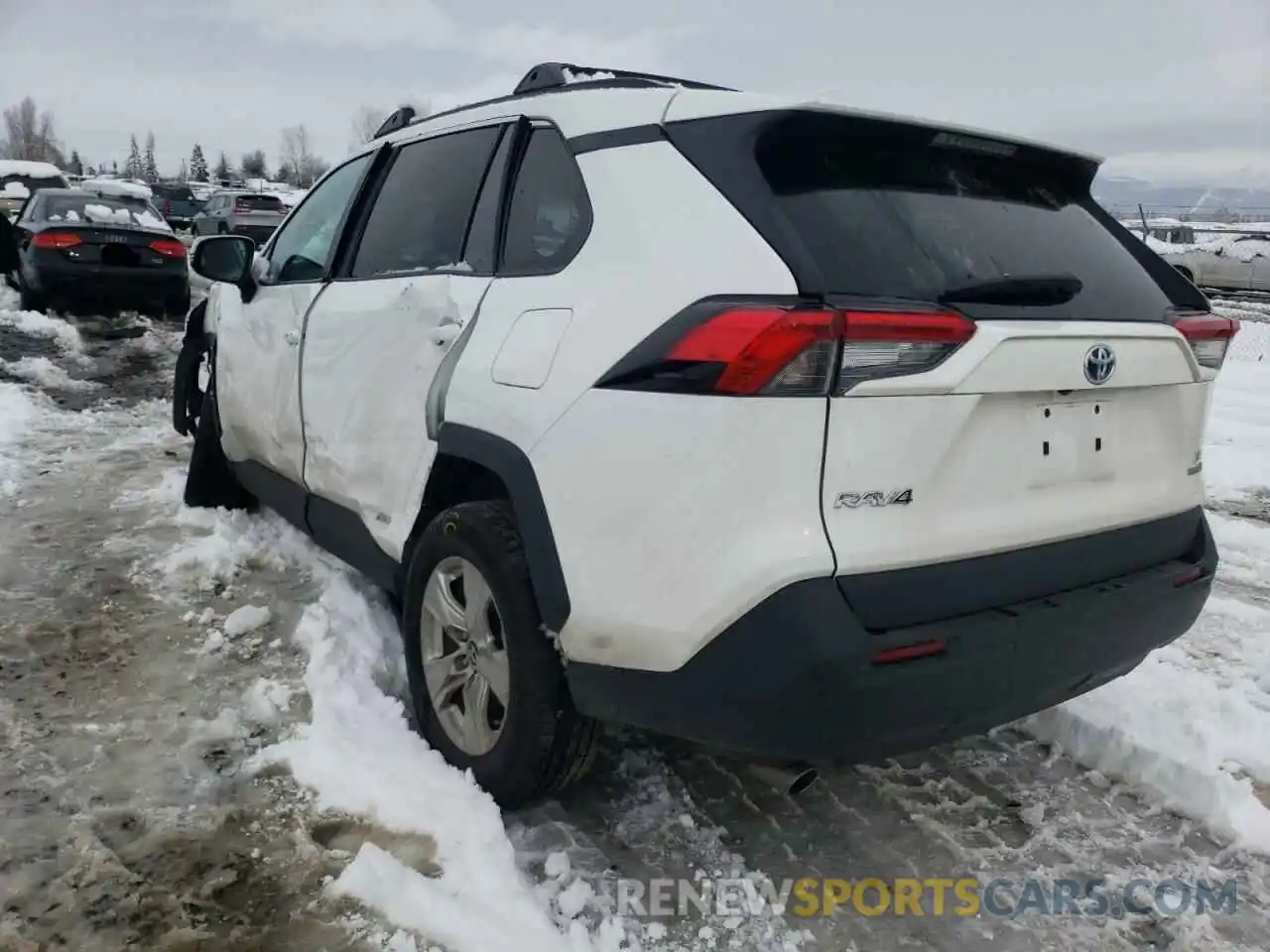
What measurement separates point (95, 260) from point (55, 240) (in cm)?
43

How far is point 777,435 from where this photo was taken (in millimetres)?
1996

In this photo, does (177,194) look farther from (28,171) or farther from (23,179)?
(23,179)

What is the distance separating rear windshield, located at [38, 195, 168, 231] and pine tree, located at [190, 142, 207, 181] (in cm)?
7734

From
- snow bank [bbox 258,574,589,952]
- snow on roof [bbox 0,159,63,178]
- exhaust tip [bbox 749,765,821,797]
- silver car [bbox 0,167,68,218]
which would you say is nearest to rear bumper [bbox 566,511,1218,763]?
exhaust tip [bbox 749,765,821,797]

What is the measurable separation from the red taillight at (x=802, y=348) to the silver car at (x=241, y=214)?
22.3 m

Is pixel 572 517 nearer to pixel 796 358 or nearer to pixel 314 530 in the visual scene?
pixel 796 358

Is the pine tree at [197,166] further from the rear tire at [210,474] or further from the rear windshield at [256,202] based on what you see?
the rear tire at [210,474]

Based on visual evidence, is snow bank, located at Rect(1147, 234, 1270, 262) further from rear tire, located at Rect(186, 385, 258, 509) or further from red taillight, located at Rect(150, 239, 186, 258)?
rear tire, located at Rect(186, 385, 258, 509)

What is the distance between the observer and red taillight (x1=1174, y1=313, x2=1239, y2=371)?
2.64 metres

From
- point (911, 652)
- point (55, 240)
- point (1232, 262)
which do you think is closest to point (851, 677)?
point (911, 652)

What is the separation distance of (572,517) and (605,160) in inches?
34.7

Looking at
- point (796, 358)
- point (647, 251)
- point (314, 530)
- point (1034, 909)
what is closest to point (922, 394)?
point (796, 358)

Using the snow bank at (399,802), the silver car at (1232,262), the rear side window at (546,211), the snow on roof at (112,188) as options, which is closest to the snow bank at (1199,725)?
the snow bank at (399,802)

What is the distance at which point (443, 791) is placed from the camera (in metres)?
2.66
